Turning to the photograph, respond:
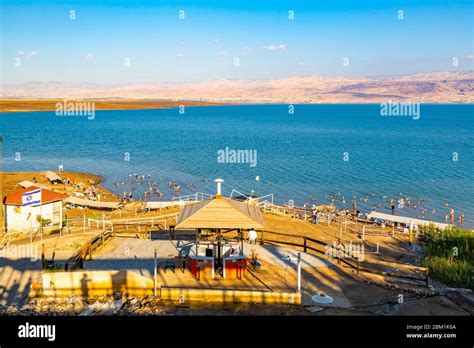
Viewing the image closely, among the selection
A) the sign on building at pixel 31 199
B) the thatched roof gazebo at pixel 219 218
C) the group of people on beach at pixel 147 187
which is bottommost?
the group of people on beach at pixel 147 187

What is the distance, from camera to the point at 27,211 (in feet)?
79.3

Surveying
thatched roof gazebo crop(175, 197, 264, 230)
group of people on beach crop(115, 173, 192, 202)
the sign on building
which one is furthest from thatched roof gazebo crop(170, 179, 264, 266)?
group of people on beach crop(115, 173, 192, 202)

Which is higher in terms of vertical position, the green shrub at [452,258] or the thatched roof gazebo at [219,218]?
the thatched roof gazebo at [219,218]

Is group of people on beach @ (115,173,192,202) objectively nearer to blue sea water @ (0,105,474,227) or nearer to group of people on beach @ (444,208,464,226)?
blue sea water @ (0,105,474,227)

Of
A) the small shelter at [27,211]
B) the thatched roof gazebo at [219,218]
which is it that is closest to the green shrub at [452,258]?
the thatched roof gazebo at [219,218]

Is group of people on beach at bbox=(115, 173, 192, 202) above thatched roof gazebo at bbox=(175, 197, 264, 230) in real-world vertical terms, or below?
below

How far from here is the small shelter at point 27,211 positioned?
24.0 meters

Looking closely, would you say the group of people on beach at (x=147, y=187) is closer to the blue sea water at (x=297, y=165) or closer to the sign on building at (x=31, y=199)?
the blue sea water at (x=297, y=165)

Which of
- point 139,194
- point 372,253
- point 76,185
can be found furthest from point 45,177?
point 372,253

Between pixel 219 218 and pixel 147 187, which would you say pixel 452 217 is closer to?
pixel 147 187

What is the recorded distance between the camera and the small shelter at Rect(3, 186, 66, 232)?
78.7ft

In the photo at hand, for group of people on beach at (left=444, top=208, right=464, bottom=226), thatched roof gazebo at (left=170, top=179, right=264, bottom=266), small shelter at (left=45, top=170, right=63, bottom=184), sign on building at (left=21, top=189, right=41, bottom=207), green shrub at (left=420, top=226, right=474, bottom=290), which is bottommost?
group of people on beach at (left=444, top=208, right=464, bottom=226)

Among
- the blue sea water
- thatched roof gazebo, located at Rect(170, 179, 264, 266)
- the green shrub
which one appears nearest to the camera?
thatched roof gazebo, located at Rect(170, 179, 264, 266)

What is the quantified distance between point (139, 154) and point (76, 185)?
3293 cm
